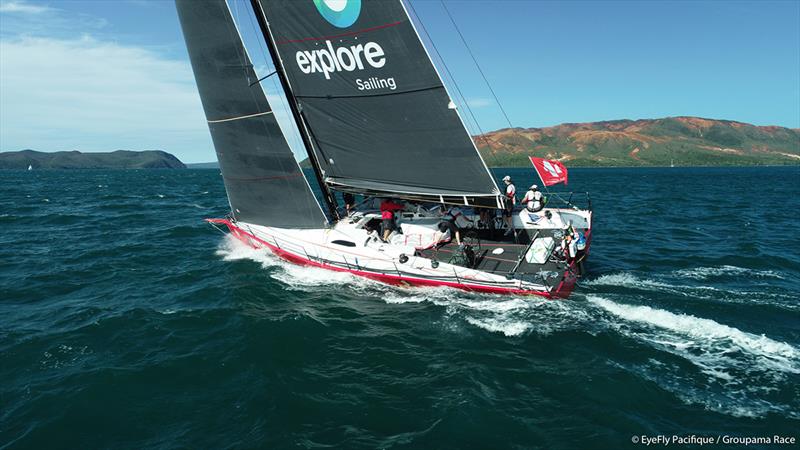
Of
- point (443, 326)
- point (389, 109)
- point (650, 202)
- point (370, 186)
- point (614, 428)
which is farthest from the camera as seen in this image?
point (650, 202)

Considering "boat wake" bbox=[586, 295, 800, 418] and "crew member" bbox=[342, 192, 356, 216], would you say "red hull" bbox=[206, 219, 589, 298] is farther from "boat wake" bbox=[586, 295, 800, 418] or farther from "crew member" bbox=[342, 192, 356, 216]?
"crew member" bbox=[342, 192, 356, 216]

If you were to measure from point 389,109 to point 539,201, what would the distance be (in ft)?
23.3

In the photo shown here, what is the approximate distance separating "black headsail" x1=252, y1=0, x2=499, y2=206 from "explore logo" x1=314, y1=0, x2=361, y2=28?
0.03m

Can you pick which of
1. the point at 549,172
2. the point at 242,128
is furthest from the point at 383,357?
the point at 242,128

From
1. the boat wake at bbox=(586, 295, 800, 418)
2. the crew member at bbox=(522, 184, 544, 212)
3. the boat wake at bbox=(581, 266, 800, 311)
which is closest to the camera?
the boat wake at bbox=(586, 295, 800, 418)

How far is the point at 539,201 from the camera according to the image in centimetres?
1658

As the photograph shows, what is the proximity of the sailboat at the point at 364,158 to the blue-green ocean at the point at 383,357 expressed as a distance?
3.36 ft

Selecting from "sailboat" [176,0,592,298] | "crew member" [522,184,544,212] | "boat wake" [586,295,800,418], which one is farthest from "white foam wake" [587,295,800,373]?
"crew member" [522,184,544,212]

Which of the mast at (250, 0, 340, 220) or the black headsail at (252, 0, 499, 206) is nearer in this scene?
the black headsail at (252, 0, 499, 206)

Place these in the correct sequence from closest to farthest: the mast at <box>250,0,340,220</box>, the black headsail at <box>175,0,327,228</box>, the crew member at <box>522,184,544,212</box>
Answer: the mast at <box>250,0,340,220</box>, the black headsail at <box>175,0,327,228</box>, the crew member at <box>522,184,544,212</box>

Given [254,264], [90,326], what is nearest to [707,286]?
[254,264]

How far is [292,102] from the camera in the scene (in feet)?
52.0

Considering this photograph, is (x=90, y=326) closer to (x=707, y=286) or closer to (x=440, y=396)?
(x=440, y=396)

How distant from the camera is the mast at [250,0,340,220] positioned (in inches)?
579
